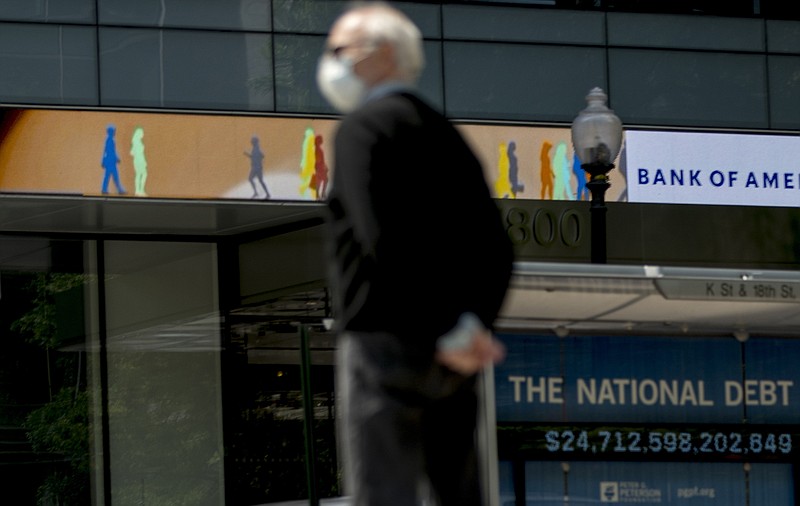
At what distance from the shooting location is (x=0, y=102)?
17578mm

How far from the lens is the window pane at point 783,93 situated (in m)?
21.0

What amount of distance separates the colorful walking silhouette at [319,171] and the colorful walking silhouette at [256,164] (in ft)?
1.92

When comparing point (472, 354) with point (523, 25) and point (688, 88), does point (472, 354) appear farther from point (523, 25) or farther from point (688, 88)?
point (688, 88)

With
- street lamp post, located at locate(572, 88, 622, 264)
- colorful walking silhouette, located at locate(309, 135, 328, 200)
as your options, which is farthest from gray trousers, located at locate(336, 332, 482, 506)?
colorful walking silhouette, located at locate(309, 135, 328, 200)

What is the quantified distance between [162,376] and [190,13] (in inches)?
173

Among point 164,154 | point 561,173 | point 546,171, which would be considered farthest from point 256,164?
point 561,173

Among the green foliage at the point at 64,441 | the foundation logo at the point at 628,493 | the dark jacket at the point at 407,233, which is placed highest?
the dark jacket at the point at 407,233

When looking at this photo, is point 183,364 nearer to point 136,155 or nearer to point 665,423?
point 136,155

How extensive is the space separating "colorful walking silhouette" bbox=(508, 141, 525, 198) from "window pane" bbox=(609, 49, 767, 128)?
154 centimetres

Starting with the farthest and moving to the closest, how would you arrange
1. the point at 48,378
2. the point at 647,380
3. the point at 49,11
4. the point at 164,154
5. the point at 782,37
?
the point at 782,37 < the point at 48,378 < the point at 164,154 < the point at 49,11 < the point at 647,380

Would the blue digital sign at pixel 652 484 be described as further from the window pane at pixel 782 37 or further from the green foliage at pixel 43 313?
the window pane at pixel 782 37

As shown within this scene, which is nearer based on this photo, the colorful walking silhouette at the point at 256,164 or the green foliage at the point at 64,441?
the green foliage at the point at 64,441

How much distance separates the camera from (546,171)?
19828 millimetres

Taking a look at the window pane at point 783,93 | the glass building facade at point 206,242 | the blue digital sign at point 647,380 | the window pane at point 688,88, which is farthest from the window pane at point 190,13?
the blue digital sign at point 647,380
